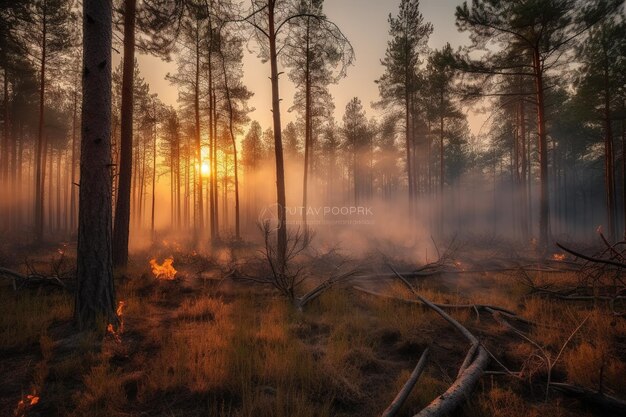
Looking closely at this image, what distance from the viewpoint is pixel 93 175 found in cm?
391

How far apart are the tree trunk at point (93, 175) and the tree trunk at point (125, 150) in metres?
4.17

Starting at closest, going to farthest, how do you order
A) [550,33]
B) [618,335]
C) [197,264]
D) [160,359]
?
[160,359] < [618,335] < [197,264] < [550,33]

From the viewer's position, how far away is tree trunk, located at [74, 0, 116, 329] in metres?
3.91

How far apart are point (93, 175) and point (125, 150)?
462 centimetres

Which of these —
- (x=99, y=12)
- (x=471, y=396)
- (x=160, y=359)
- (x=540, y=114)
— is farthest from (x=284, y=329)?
(x=540, y=114)

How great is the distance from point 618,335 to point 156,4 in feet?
33.3

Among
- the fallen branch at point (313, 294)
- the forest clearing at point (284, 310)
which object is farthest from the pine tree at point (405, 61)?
the fallen branch at point (313, 294)

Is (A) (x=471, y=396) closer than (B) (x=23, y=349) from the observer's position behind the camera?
Yes

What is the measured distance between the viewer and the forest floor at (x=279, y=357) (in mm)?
2418

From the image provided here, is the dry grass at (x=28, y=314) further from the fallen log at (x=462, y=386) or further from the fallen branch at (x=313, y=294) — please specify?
the fallen log at (x=462, y=386)

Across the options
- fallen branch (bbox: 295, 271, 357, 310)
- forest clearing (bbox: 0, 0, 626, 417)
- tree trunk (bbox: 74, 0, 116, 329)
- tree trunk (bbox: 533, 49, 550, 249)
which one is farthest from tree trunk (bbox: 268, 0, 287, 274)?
tree trunk (bbox: 533, 49, 550, 249)

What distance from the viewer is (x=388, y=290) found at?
21.9 feet

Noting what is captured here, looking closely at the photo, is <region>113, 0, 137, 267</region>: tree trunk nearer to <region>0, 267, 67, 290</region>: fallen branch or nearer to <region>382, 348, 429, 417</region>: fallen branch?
<region>0, 267, 67, 290</region>: fallen branch

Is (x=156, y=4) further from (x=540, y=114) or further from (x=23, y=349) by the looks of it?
(x=540, y=114)
